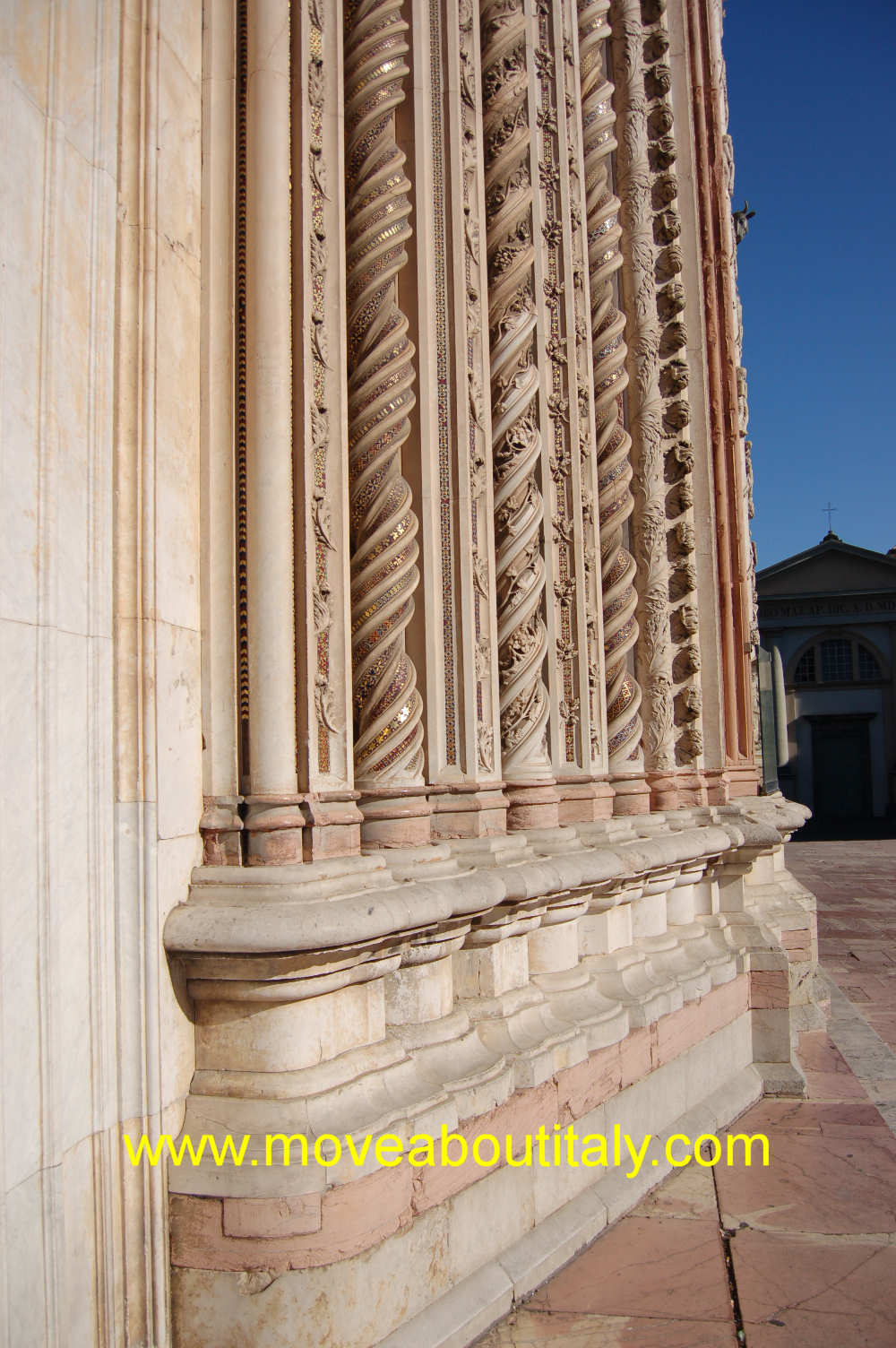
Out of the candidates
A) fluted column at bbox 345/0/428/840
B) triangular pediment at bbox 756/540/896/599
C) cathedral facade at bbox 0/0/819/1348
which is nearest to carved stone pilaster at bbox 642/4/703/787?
cathedral facade at bbox 0/0/819/1348

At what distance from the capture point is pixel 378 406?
363cm

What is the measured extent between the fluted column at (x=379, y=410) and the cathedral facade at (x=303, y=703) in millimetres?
14

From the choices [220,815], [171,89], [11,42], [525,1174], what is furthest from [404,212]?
[525,1174]

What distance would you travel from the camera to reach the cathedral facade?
2621 mm

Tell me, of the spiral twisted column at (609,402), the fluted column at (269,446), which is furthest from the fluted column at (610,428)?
the fluted column at (269,446)

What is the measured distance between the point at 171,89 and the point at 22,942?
89.8 inches

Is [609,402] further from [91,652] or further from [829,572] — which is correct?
[829,572]

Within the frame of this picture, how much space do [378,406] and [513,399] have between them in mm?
970

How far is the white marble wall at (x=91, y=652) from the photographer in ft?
8.12

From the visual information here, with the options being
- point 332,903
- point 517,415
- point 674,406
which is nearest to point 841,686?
point 674,406

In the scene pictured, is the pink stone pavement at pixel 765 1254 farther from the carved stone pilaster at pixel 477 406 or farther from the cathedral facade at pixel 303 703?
the carved stone pilaster at pixel 477 406

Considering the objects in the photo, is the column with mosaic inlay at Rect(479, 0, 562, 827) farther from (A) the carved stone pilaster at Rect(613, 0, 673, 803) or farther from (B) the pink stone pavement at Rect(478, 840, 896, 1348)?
(B) the pink stone pavement at Rect(478, 840, 896, 1348)

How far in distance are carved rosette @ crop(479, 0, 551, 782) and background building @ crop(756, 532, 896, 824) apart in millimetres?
31612

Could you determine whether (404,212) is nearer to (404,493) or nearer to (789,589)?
(404,493)
